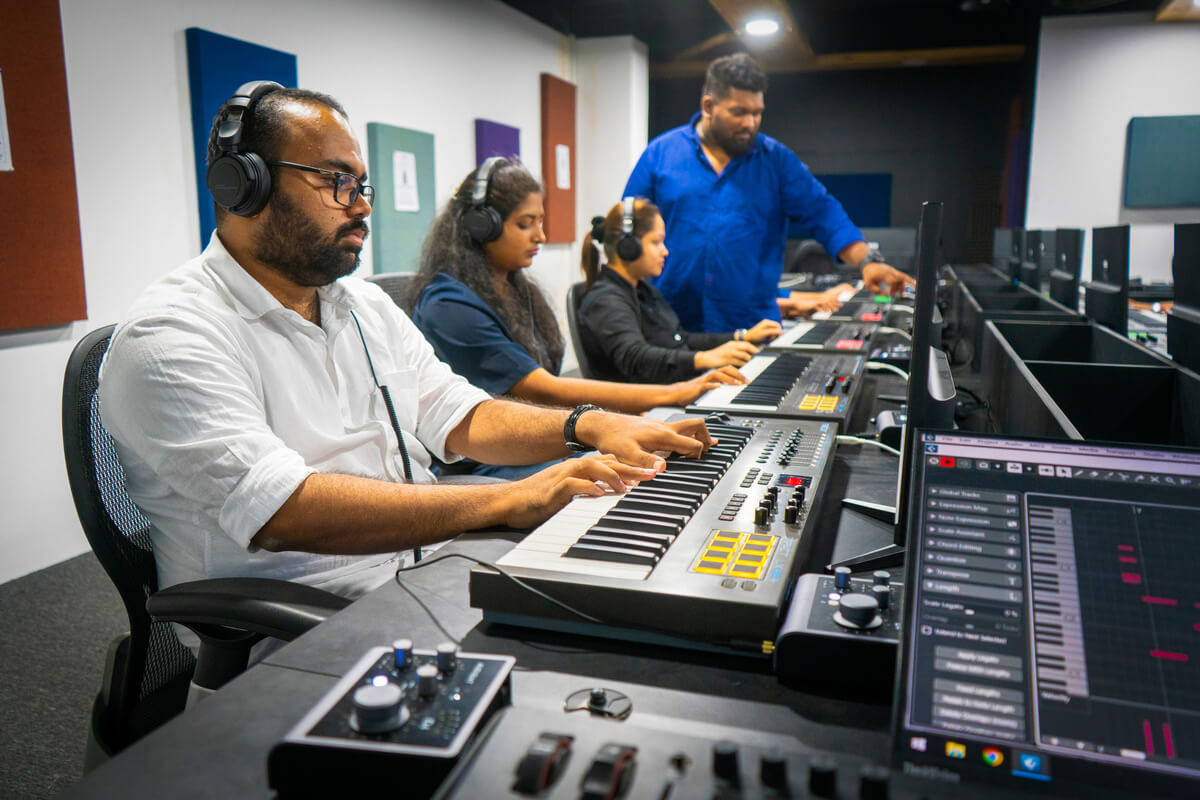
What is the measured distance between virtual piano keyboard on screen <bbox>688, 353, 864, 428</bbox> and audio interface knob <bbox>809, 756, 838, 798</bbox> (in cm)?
101

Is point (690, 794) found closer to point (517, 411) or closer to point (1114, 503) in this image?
point (1114, 503)

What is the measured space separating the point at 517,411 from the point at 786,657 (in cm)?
97

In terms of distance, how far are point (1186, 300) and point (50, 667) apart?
2547 mm

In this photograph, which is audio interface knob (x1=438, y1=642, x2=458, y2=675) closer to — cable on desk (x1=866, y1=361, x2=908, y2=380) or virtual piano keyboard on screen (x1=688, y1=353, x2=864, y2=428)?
virtual piano keyboard on screen (x1=688, y1=353, x2=864, y2=428)

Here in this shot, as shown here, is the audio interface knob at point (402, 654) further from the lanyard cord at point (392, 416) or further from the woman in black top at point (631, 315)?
the woman in black top at point (631, 315)

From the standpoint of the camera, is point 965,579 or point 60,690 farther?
point 60,690

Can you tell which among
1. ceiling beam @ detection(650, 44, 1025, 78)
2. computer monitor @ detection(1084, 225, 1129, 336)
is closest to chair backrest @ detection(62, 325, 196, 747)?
computer monitor @ detection(1084, 225, 1129, 336)

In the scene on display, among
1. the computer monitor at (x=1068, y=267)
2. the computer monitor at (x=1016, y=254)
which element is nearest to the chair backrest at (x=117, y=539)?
the computer monitor at (x=1068, y=267)

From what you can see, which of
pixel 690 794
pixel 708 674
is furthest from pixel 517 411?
pixel 690 794

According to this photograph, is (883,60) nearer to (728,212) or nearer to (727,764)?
(728,212)

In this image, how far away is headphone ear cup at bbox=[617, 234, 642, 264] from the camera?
2.72 m

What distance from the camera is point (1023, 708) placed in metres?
0.56

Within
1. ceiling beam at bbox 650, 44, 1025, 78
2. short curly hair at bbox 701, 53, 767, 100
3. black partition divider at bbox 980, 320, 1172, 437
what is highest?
ceiling beam at bbox 650, 44, 1025, 78

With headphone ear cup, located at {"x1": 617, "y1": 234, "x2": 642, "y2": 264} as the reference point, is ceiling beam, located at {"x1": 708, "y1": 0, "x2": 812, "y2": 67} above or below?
above
